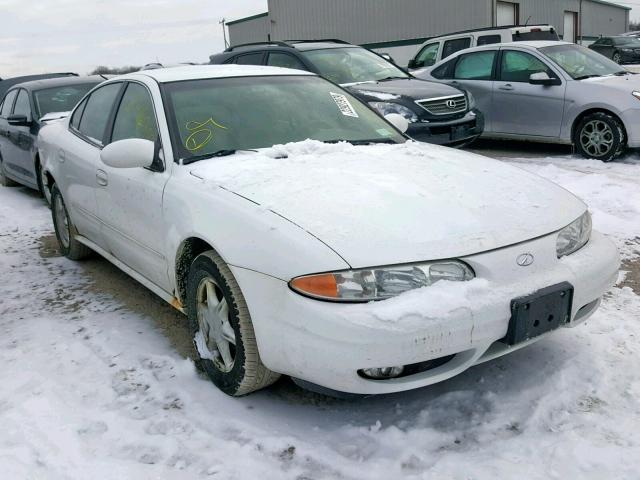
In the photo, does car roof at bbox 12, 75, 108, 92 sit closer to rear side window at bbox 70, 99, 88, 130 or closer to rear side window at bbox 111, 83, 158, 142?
rear side window at bbox 70, 99, 88, 130

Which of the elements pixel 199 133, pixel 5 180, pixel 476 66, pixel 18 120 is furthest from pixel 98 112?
pixel 476 66

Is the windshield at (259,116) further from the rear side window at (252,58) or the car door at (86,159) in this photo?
the rear side window at (252,58)

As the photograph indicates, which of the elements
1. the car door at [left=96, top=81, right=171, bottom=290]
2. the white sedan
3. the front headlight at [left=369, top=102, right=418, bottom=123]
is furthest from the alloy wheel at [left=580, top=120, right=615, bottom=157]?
the car door at [left=96, top=81, right=171, bottom=290]

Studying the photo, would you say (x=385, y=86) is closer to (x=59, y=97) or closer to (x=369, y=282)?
(x=59, y=97)

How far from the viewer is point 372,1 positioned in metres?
30.6

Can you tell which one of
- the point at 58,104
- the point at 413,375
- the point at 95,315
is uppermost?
the point at 58,104

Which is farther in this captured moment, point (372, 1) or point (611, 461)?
point (372, 1)

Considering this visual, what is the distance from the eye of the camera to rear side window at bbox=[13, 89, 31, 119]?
775 centimetres

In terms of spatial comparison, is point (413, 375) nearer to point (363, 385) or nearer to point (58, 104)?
point (363, 385)

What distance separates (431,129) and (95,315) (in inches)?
188

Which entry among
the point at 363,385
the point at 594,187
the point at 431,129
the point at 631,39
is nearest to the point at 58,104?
the point at 431,129

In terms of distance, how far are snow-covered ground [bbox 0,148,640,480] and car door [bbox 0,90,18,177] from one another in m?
5.09

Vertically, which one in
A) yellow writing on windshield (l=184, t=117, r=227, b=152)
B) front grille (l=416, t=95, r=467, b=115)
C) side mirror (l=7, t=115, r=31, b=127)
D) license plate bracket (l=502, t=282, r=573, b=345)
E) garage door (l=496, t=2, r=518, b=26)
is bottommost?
license plate bracket (l=502, t=282, r=573, b=345)

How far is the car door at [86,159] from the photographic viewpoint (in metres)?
4.31
